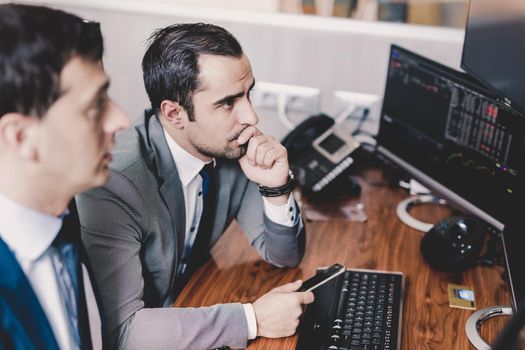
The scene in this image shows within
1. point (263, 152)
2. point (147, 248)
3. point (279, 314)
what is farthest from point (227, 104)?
point (279, 314)

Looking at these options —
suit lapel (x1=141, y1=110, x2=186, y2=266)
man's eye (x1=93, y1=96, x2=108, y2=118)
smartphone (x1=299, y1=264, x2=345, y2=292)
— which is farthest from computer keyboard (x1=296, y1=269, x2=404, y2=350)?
man's eye (x1=93, y1=96, x2=108, y2=118)

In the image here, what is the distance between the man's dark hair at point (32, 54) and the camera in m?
0.91

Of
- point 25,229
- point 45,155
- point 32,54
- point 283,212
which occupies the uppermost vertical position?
point 32,54

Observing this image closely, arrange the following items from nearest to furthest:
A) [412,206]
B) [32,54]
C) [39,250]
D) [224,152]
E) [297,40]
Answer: [32,54] < [39,250] < [224,152] < [412,206] < [297,40]

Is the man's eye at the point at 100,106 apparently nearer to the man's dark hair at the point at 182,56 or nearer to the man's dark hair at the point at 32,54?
the man's dark hair at the point at 32,54

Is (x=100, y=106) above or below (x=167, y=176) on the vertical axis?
above

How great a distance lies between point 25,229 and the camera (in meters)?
1.01

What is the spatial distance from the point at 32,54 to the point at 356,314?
82 cm

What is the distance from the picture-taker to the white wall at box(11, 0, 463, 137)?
2.04 m

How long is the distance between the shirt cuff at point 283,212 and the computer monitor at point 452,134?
1.36 feet

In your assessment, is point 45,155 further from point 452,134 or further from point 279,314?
point 452,134

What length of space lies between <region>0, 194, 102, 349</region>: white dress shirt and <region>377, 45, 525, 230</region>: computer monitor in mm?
1003

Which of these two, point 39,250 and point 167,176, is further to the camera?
point 167,176

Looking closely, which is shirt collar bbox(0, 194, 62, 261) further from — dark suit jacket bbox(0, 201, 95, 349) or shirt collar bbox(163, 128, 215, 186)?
shirt collar bbox(163, 128, 215, 186)
